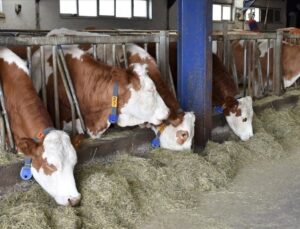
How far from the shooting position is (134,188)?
435cm

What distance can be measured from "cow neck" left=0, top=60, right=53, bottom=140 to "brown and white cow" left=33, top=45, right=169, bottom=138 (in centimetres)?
62

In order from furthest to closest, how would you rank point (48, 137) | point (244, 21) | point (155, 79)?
point (244, 21) → point (155, 79) → point (48, 137)

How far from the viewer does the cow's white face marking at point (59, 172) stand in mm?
3688

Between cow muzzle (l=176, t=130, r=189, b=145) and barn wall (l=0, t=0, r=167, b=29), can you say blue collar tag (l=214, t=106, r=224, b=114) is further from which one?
barn wall (l=0, t=0, r=167, b=29)

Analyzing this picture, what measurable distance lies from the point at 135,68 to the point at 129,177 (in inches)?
46.8

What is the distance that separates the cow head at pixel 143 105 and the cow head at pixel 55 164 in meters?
1.34

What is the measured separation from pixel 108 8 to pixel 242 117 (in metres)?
9.73

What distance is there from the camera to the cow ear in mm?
3734

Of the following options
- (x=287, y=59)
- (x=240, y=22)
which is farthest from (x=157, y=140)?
(x=240, y=22)

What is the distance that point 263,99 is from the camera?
801 cm

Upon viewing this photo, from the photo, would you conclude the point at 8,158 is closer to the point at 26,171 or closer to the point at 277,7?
the point at 26,171

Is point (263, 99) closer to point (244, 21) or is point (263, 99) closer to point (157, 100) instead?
point (157, 100)

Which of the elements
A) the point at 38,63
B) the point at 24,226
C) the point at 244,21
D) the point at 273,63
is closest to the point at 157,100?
the point at 38,63

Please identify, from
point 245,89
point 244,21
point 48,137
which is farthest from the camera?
point 244,21
